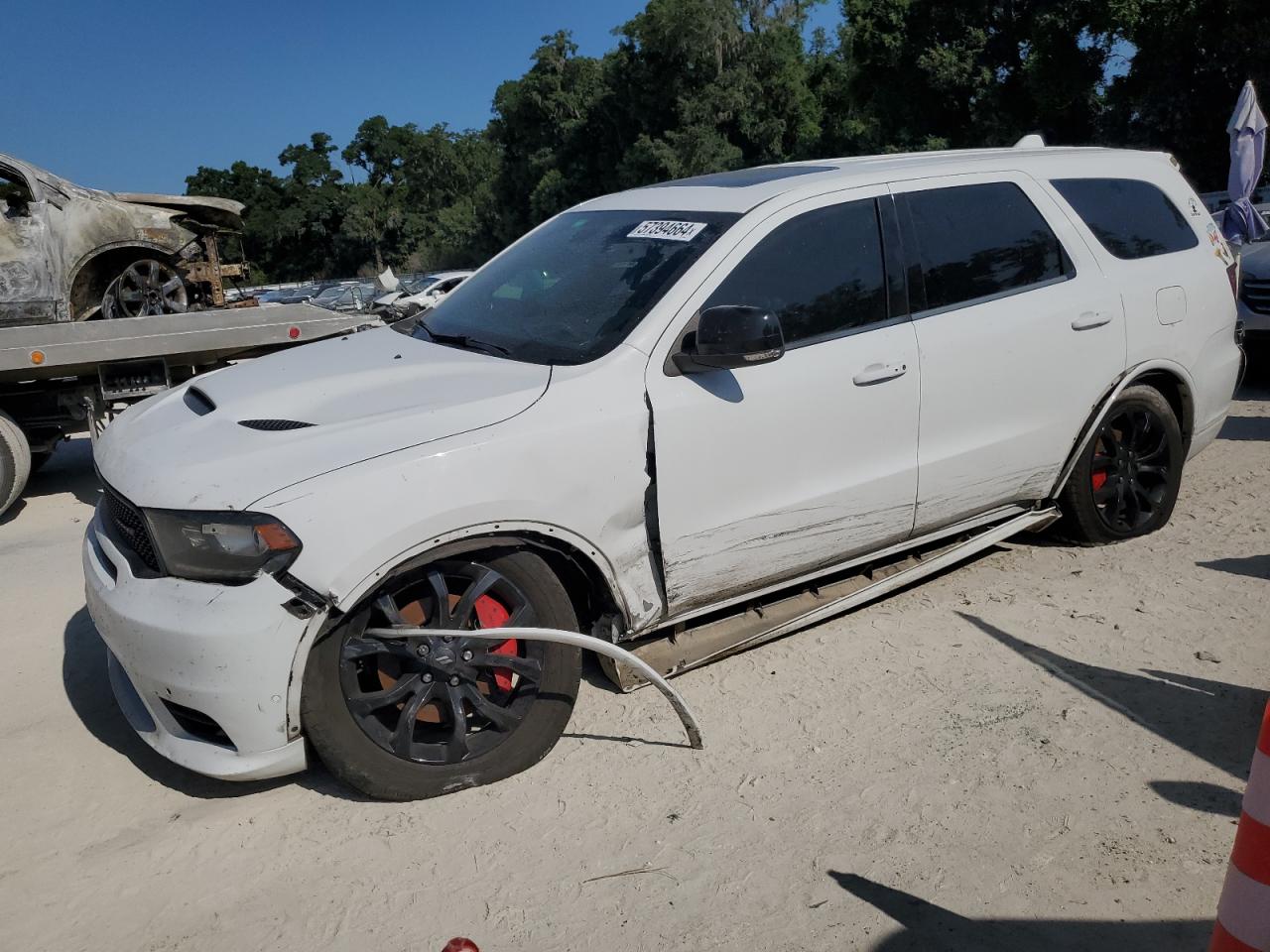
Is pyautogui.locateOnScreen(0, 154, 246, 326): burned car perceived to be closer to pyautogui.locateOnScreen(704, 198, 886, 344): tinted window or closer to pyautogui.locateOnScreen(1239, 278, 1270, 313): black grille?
pyautogui.locateOnScreen(704, 198, 886, 344): tinted window

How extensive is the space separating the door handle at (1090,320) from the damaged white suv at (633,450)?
0.01 m

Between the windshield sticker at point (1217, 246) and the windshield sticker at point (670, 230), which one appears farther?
the windshield sticker at point (1217, 246)

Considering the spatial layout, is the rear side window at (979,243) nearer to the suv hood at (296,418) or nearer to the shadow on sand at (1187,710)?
the shadow on sand at (1187,710)

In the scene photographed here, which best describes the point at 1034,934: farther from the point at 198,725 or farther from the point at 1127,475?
the point at 1127,475

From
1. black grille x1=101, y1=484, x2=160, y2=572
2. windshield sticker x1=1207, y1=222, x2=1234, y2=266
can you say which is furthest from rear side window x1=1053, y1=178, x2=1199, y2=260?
black grille x1=101, y1=484, x2=160, y2=572

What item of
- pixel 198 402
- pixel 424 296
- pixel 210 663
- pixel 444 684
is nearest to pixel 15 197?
pixel 198 402

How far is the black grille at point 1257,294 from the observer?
8562 millimetres

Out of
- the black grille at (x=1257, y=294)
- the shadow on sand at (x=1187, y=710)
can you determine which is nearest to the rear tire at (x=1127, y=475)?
the shadow on sand at (x=1187, y=710)

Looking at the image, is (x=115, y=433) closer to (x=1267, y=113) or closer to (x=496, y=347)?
(x=496, y=347)

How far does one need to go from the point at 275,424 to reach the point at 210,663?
740 millimetres

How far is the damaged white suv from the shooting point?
2893 millimetres

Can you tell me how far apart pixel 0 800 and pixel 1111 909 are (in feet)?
11.0

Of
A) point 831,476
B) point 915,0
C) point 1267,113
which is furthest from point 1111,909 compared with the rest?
point 915,0

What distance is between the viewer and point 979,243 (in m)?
4.16
